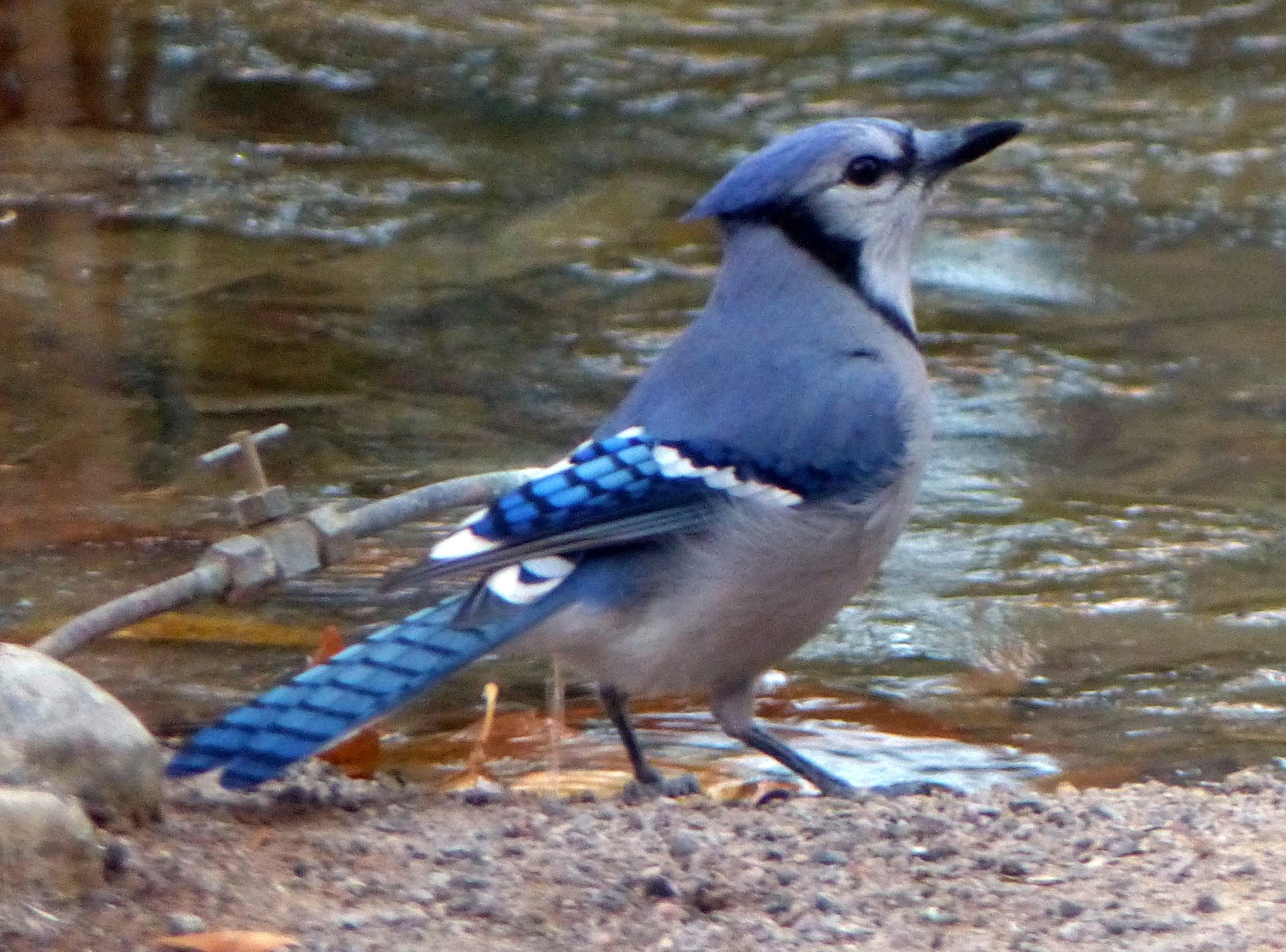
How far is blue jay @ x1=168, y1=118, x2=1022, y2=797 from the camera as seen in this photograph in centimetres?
285

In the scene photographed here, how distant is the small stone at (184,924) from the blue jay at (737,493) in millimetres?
360

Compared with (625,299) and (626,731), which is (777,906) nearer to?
(626,731)

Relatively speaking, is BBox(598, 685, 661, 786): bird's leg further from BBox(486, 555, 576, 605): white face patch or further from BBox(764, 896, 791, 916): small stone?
BBox(764, 896, 791, 916): small stone

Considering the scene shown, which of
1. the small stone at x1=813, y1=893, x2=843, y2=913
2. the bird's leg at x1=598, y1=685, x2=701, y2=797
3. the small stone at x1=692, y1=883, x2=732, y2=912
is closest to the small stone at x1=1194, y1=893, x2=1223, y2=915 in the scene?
the small stone at x1=813, y1=893, x2=843, y2=913

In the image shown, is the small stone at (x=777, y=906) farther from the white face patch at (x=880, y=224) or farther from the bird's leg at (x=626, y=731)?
the white face patch at (x=880, y=224)

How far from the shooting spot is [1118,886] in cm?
246

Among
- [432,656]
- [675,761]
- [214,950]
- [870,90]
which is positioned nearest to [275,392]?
[675,761]

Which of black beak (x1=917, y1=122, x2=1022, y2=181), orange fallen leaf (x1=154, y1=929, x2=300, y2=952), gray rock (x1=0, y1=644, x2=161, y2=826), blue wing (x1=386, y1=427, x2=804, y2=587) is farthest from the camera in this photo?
black beak (x1=917, y1=122, x2=1022, y2=181)

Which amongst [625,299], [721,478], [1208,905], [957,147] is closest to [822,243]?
[957,147]

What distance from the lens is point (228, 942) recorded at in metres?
2.23

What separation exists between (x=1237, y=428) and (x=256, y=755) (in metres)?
2.98

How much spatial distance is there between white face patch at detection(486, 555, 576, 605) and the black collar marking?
2.21 ft

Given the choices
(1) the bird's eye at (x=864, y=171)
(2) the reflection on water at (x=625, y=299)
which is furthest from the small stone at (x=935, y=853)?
(1) the bird's eye at (x=864, y=171)

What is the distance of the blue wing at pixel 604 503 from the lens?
9.27 ft
